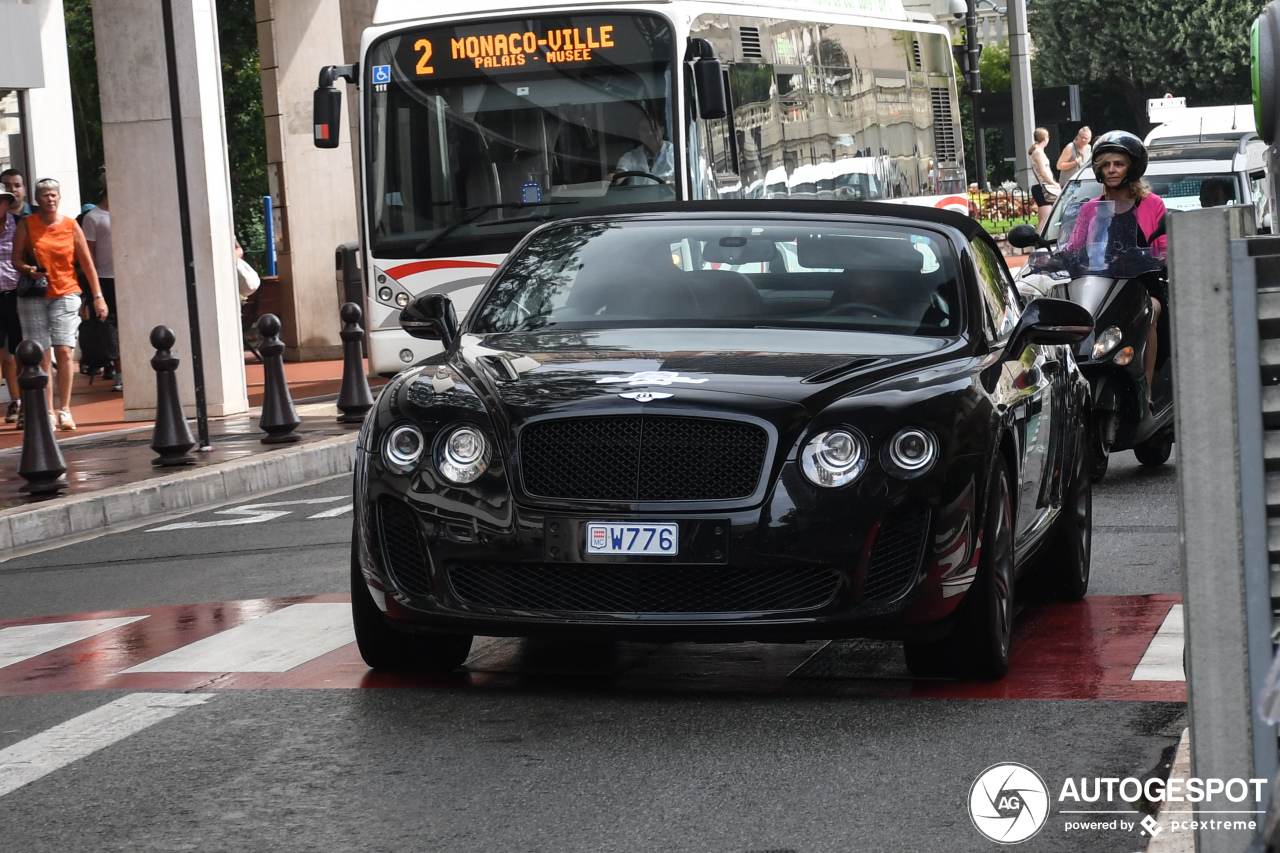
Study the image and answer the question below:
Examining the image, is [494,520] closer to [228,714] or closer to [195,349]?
[228,714]

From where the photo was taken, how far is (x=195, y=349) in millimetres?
13617

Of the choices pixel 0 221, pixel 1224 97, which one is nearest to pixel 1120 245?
pixel 0 221

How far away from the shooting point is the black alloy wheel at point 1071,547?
7488 millimetres

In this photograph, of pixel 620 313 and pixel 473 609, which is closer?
pixel 473 609

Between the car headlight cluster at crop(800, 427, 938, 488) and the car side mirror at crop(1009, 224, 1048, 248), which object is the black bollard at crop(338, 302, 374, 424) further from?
the car headlight cluster at crop(800, 427, 938, 488)

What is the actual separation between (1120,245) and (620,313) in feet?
15.7

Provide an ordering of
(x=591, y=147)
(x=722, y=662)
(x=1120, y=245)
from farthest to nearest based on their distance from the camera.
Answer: (x=591, y=147), (x=1120, y=245), (x=722, y=662)

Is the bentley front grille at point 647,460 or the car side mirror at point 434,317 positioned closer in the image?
the bentley front grille at point 647,460

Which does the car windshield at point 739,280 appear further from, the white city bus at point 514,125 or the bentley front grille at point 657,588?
the white city bus at point 514,125

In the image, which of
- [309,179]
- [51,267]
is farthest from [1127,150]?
[309,179]

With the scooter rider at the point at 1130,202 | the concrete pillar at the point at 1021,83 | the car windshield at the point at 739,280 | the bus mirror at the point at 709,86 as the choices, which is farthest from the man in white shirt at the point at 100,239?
the concrete pillar at the point at 1021,83

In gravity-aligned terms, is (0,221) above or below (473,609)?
above

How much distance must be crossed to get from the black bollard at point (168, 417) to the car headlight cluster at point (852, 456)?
26.6ft

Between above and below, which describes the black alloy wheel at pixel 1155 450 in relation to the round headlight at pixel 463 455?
below
